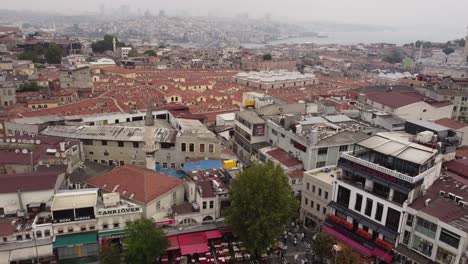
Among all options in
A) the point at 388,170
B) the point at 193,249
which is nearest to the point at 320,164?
the point at 388,170

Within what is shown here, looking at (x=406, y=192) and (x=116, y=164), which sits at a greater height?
(x=406, y=192)

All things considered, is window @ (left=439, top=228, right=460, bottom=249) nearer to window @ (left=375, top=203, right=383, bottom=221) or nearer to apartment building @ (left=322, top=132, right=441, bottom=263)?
apartment building @ (left=322, top=132, right=441, bottom=263)

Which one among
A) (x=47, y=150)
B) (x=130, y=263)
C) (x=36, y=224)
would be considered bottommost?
(x=130, y=263)

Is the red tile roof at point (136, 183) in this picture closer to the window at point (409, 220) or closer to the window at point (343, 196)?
the window at point (343, 196)

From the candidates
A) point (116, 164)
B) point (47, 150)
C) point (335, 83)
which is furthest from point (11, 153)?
point (335, 83)

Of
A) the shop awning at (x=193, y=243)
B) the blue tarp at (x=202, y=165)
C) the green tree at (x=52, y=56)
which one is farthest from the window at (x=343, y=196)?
the green tree at (x=52, y=56)

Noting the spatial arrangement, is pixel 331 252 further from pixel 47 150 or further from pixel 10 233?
pixel 47 150

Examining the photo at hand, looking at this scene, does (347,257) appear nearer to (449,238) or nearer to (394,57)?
(449,238)

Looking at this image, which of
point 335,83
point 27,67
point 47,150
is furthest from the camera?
point 335,83
